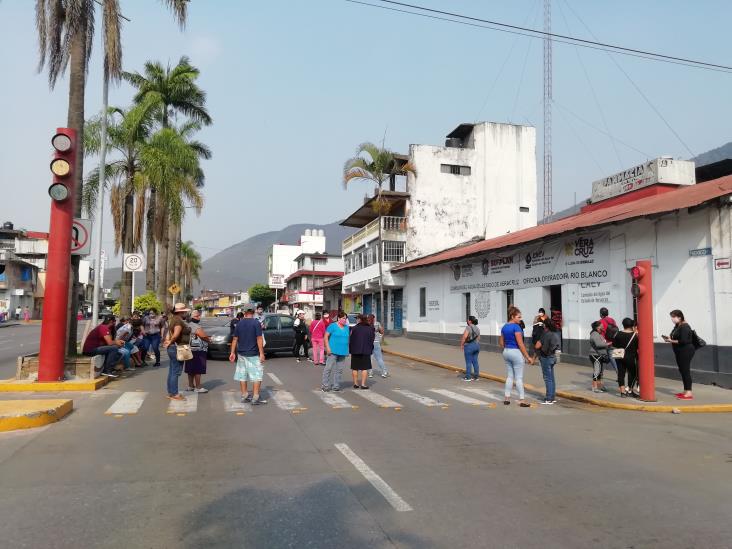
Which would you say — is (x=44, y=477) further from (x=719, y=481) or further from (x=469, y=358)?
(x=469, y=358)

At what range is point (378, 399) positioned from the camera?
1130 centimetres

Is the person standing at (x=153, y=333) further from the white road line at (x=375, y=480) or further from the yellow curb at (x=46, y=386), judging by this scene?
the white road line at (x=375, y=480)

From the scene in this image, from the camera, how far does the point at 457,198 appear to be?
38.2m

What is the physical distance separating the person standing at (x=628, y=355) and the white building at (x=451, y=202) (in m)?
23.3

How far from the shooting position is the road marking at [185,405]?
9.52 m

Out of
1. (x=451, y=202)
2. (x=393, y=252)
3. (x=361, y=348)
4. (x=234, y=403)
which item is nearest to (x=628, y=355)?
(x=361, y=348)

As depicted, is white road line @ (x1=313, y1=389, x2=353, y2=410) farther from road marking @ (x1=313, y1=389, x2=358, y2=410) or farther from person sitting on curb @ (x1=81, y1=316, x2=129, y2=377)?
person sitting on curb @ (x1=81, y1=316, x2=129, y2=377)

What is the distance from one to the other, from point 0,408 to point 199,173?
2801 centimetres

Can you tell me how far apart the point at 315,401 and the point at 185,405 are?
234cm

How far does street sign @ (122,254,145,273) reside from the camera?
21114 mm

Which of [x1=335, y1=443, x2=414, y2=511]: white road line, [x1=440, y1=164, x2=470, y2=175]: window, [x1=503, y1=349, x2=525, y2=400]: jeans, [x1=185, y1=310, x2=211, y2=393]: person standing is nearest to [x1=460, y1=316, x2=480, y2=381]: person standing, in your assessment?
[x1=503, y1=349, x2=525, y2=400]: jeans

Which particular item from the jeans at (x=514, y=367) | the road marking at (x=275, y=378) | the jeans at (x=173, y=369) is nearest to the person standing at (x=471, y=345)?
the jeans at (x=514, y=367)

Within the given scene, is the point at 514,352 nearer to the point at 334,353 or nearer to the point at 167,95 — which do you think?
the point at 334,353

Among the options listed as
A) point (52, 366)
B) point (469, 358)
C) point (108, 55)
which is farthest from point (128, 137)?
point (469, 358)
